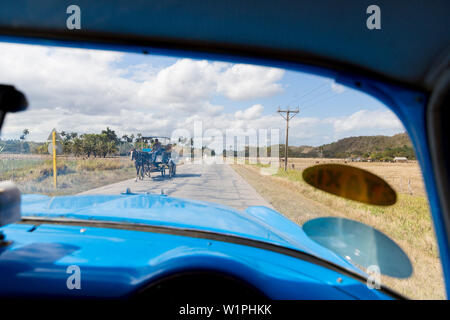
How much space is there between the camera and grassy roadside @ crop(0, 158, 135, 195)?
1858 millimetres

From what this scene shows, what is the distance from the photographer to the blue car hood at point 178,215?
5.64 ft

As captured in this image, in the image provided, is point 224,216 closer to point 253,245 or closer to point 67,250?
point 253,245

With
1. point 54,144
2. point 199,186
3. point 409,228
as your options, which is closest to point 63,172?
point 54,144

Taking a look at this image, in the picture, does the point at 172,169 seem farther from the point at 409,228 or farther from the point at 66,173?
the point at 409,228

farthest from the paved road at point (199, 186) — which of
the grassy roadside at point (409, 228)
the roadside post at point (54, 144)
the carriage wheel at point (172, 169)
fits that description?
the grassy roadside at point (409, 228)

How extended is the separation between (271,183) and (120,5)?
2822 millimetres

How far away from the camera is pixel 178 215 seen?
1.96 meters

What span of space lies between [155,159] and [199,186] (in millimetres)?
564

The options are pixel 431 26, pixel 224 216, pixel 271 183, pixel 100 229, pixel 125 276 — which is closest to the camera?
pixel 431 26

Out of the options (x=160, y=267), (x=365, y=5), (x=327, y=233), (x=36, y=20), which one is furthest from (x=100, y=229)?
(x=365, y=5)

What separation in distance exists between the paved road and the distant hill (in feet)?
3.53

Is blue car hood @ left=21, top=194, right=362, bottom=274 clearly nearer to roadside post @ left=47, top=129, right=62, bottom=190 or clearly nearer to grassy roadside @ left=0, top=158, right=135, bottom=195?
grassy roadside @ left=0, top=158, right=135, bottom=195
